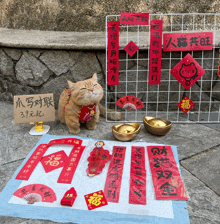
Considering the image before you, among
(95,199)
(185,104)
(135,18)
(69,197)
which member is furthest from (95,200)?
(135,18)

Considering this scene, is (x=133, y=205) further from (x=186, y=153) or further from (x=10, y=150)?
(x=10, y=150)

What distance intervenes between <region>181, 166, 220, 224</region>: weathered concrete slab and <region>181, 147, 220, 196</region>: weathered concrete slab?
0.04 meters

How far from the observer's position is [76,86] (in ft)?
4.93

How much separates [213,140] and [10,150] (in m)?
1.46

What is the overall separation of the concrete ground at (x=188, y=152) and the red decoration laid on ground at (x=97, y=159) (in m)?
0.24

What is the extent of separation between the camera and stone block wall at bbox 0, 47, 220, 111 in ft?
6.35

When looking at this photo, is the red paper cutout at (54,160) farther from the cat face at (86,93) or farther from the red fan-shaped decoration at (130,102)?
the red fan-shaped decoration at (130,102)

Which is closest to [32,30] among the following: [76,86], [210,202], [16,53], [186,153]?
[16,53]

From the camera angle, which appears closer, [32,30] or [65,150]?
[65,150]

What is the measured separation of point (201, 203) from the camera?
1019 mm

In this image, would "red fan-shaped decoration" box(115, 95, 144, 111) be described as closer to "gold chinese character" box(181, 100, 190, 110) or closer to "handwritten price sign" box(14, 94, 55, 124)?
"gold chinese character" box(181, 100, 190, 110)

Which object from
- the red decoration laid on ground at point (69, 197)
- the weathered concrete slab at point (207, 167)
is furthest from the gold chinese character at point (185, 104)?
the red decoration laid on ground at point (69, 197)

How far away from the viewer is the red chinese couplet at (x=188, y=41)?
1.62m

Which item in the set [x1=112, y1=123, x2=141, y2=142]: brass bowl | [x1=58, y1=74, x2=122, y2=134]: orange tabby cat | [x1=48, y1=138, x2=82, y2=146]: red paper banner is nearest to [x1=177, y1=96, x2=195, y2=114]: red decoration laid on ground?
[x1=112, y1=123, x2=141, y2=142]: brass bowl
